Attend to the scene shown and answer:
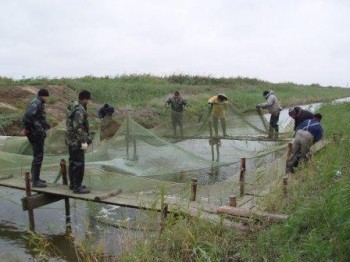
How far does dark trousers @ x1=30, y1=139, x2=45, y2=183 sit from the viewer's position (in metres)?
6.12

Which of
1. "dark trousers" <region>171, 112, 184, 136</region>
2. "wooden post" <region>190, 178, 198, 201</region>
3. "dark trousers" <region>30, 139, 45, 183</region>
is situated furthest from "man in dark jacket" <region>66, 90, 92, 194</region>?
"dark trousers" <region>171, 112, 184, 136</region>

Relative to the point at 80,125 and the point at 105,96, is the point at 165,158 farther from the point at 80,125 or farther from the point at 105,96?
the point at 105,96

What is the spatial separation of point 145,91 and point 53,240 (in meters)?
18.9

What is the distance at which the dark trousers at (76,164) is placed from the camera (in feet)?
18.8

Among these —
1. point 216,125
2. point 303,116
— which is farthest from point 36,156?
point 216,125

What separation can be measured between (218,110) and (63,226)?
16.7ft

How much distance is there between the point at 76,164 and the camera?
5.77 meters

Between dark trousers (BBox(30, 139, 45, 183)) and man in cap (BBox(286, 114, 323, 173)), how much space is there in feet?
12.6

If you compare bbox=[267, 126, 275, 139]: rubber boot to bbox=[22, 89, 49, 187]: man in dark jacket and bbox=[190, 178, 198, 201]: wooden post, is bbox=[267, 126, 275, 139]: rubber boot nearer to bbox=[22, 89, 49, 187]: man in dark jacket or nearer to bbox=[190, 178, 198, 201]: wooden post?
bbox=[190, 178, 198, 201]: wooden post

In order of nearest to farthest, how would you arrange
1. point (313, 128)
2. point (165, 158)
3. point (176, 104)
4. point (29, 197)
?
point (29, 197)
point (313, 128)
point (165, 158)
point (176, 104)

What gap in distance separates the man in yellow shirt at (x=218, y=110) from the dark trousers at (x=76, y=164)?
4600 millimetres

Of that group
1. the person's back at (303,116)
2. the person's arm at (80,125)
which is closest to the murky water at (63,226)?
the person's arm at (80,125)

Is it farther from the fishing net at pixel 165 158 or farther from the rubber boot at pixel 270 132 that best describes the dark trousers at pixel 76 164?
the rubber boot at pixel 270 132

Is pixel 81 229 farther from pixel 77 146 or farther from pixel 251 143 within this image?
pixel 251 143
